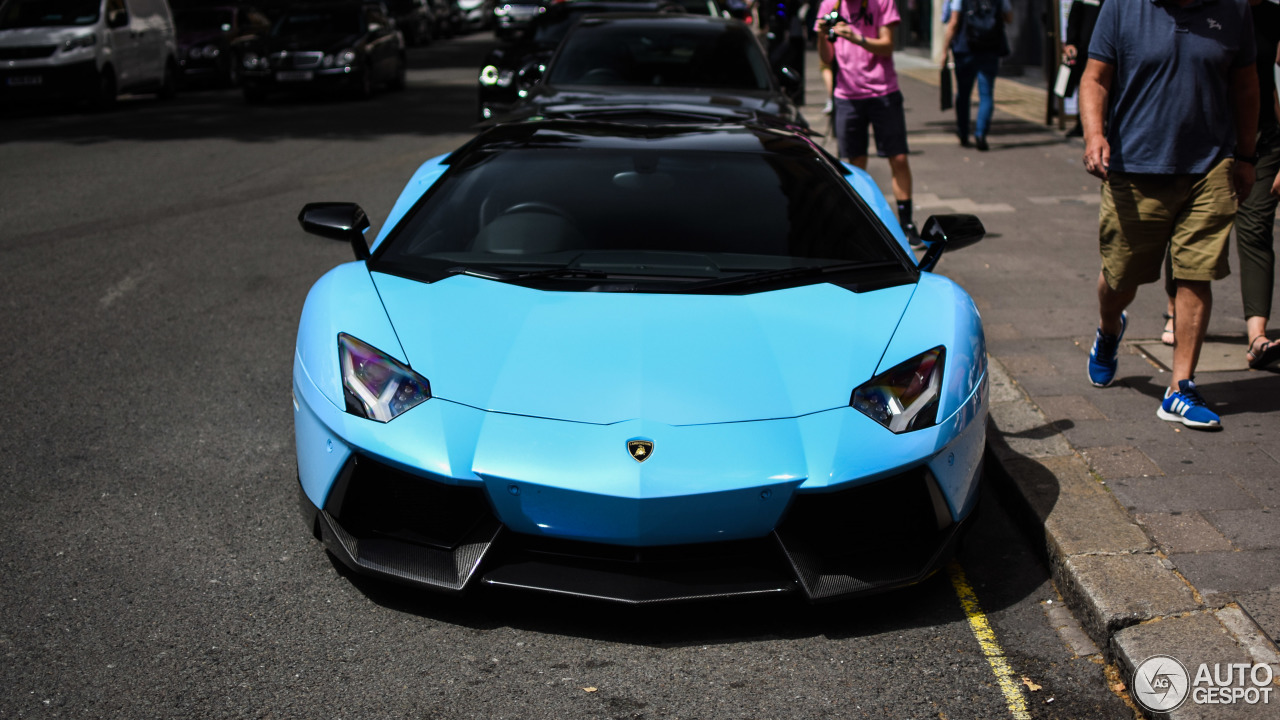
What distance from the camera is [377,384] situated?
3.42 m

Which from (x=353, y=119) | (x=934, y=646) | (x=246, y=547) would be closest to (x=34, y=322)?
(x=246, y=547)

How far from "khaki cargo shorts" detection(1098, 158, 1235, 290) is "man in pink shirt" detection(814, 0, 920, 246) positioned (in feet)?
10.6

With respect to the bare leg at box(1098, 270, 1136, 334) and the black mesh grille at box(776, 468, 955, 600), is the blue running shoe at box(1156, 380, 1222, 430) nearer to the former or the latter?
the bare leg at box(1098, 270, 1136, 334)

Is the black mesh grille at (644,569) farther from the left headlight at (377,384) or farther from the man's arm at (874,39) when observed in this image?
the man's arm at (874,39)

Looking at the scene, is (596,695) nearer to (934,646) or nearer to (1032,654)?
(934,646)

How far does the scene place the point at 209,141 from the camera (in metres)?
13.9

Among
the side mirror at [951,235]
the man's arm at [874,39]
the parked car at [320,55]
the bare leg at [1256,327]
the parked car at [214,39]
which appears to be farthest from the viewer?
the parked car at [214,39]

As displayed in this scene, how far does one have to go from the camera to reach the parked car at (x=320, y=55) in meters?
18.6

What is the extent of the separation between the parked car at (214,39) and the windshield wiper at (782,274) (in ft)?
63.7

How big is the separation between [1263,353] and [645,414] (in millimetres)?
3245

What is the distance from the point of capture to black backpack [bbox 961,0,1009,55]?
12.3 meters

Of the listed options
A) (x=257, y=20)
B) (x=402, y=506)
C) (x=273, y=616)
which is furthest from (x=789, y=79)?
(x=257, y=20)

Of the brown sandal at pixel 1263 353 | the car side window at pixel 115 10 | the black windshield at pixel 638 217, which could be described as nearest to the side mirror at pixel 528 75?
the black windshield at pixel 638 217

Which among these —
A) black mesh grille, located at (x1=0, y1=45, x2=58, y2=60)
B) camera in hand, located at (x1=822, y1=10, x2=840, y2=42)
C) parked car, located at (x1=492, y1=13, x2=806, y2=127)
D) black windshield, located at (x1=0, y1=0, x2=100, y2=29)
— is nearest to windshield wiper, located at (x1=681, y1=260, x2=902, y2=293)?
parked car, located at (x1=492, y1=13, x2=806, y2=127)
